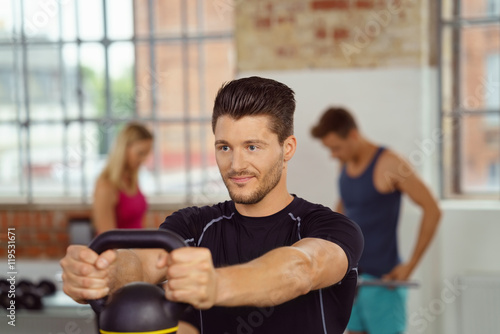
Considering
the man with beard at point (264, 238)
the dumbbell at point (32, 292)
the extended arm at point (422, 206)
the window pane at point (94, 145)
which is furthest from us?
the window pane at point (94, 145)

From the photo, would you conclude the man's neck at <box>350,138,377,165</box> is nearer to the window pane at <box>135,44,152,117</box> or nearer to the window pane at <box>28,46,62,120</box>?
the window pane at <box>135,44,152,117</box>

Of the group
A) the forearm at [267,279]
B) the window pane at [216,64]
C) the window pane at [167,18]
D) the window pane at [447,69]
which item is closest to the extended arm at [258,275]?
the forearm at [267,279]

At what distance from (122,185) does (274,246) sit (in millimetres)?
2450

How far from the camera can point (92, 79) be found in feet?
16.3

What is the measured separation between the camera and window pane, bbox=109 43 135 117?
4887mm

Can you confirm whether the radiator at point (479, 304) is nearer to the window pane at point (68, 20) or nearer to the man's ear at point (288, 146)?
the man's ear at point (288, 146)

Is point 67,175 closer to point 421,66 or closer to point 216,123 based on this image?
point 421,66

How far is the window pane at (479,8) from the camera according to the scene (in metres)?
4.34

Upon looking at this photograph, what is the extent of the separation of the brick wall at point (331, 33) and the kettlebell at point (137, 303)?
3.18m

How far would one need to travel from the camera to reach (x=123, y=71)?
193 inches

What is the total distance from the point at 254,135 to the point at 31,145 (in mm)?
3998

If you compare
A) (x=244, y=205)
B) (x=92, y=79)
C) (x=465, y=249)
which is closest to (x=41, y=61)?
(x=92, y=79)

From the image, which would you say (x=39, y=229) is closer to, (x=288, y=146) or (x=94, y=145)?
(x=94, y=145)

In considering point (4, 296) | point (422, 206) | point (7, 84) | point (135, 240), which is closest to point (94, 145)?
point (7, 84)
